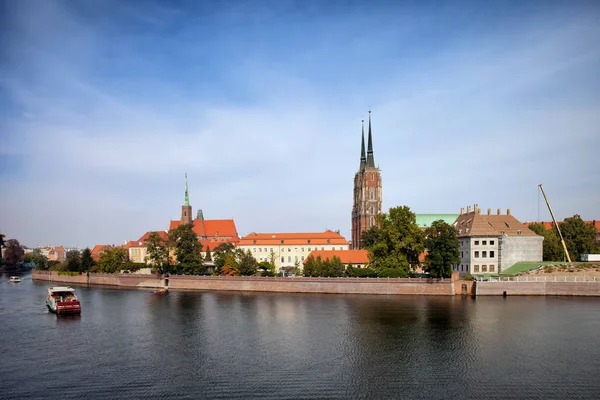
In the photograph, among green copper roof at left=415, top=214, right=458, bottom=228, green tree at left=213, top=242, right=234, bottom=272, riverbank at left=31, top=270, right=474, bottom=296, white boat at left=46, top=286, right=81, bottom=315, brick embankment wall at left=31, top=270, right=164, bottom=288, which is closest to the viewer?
white boat at left=46, top=286, right=81, bottom=315

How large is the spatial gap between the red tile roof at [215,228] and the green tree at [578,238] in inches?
3359

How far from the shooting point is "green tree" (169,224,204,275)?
8500 centimetres

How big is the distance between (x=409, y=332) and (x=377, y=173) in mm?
86526

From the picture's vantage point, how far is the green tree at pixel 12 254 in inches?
6658

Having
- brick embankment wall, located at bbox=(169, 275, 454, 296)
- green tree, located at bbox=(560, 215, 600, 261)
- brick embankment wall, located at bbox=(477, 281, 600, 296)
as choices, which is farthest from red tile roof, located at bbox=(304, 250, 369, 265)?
green tree, located at bbox=(560, 215, 600, 261)

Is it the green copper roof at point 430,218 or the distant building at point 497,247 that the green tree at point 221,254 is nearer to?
the distant building at point 497,247

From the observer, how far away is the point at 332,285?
235 feet

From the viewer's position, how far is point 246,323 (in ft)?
153

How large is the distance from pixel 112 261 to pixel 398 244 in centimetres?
6258

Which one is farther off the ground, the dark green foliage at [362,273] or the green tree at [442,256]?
the green tree at [442,256]

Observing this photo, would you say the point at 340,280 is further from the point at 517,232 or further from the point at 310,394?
the point at 310,394

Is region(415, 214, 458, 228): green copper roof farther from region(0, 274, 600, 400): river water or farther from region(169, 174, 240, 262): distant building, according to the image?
region(0, 274, 600, 400): river water

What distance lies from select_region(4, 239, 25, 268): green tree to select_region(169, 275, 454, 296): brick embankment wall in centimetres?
12441

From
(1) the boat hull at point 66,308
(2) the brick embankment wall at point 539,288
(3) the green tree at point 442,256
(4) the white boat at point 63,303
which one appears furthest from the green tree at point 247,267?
(2) the brick embankment wall at point 539,288
